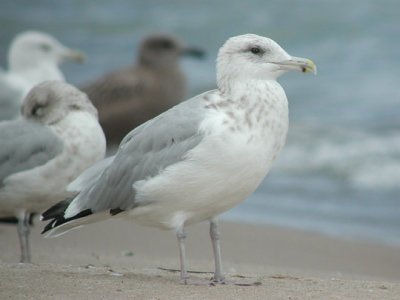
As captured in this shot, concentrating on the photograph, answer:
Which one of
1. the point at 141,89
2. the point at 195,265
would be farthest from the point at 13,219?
the point at 141,89

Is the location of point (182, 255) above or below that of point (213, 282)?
above

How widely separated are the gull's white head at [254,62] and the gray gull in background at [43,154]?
5.06 feet

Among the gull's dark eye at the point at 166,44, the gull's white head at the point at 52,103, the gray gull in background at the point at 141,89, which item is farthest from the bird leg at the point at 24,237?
the gull's dark eye at the point at 166,44

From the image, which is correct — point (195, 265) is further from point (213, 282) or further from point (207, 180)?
point (207, 180)

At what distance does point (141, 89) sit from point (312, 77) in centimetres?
611

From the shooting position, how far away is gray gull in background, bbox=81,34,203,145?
10469 millimetres

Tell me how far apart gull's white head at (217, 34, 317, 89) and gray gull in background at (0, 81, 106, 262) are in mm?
1544

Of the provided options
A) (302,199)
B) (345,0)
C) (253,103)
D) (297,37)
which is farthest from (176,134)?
(345,0)

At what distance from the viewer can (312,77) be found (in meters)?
16.1

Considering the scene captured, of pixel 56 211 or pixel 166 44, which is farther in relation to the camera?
pixel 166 44

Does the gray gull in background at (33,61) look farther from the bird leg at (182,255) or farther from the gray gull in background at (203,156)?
the bird leg at (182,255)

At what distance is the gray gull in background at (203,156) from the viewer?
4.59m

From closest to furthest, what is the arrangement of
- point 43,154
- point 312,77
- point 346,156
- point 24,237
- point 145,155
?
point 145,155, point 43,154, point 24,237, point 346,156, point 312,77

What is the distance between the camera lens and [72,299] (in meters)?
4.21
